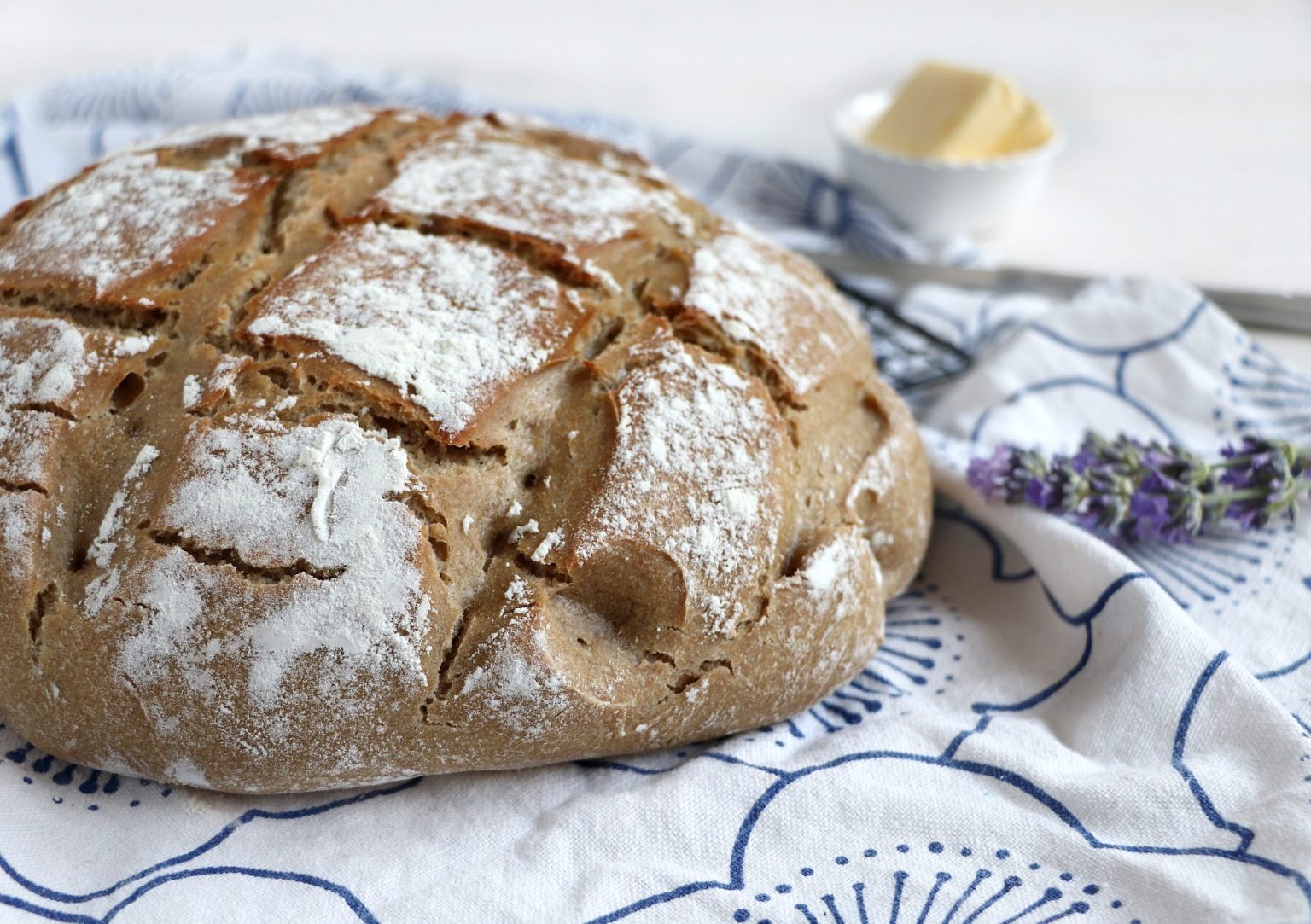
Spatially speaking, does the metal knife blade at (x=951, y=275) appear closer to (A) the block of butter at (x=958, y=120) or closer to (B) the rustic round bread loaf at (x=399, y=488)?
(A) the block of butter at (x=958, y=120)

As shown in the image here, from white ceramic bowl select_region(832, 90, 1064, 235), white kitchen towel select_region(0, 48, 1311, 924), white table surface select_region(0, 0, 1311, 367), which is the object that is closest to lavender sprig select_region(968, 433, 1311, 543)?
white kitchen towel select_region(0, 48, 1311, 924)

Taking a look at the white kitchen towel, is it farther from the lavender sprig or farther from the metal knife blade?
the metal knife blade

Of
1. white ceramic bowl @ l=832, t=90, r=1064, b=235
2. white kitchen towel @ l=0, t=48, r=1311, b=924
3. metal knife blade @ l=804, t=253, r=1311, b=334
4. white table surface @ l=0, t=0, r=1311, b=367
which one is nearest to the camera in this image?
white kitchen towel @ l=0, t=48, r=1311, b=924

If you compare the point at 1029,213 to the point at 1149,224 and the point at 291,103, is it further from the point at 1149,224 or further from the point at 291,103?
the point at 291,103

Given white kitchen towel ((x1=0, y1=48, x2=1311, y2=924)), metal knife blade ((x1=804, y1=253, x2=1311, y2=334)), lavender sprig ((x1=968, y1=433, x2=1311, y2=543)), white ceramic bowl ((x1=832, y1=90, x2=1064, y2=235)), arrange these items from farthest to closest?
white ceramic bowl ((x1=832, y1=90, x2=1064, y2=235)) → metal knife blade ((x1=804, y1=253, x2=1311, y2=334)) → lavender sprig ((x1=968, y1=433, x2=1311, y2=543)) → white kitchen towel ((x1=0, y1=48, x2=1311, y2=924))

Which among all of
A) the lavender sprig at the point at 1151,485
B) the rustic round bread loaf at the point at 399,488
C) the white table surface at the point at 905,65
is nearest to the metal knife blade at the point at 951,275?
the white table surface at the point at 905,65

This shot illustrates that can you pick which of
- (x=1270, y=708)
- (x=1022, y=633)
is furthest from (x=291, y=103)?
(x=1270, y=708)
